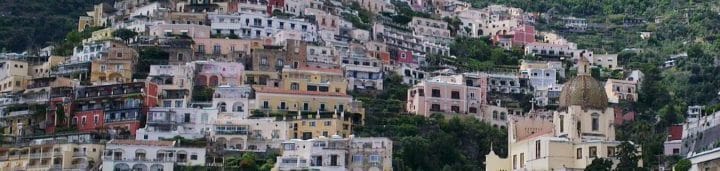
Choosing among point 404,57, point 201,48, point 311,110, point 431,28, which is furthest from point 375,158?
point 431,28

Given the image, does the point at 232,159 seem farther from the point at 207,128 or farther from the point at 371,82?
the point at 371,82

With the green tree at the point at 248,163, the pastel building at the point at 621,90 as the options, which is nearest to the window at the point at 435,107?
the pastel building at the point at 621,90

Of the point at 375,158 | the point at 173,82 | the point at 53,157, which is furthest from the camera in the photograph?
the point at 173,82

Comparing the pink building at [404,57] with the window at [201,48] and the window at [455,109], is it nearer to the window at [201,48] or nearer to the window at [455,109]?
the window at [455,109]

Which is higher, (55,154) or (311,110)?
(311,110)

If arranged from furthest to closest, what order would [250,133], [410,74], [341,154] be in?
[410,74]
[250,133]
[341,154]

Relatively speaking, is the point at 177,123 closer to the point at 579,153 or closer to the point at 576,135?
the point at 576,135

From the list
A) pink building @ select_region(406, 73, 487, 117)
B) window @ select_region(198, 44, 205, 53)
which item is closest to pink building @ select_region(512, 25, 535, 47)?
pink building @ select_region(406, 73, 487, 117)

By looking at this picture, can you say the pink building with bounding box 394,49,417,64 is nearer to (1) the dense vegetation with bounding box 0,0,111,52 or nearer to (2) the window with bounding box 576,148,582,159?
(1) the dense vegetation with bounding box 0,0,111,52
